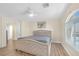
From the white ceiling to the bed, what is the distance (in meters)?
0.38

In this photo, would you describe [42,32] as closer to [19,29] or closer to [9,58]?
[19,29]

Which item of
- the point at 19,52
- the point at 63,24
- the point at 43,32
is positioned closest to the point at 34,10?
the point at 43,32

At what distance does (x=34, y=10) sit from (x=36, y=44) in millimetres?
761

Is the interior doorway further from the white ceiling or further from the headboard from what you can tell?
the headboard

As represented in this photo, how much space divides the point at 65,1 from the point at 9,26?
1333mm

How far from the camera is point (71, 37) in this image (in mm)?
2193

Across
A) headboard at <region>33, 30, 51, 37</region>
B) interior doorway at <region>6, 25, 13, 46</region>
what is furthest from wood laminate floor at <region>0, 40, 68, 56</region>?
headboard at <region>33, 30, 51, 37</region>

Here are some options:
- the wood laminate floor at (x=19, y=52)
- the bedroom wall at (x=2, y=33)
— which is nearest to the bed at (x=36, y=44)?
the wood laminate floor at (x=19, y=52)

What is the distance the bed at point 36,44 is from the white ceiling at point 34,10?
1.25ft

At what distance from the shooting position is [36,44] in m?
2.23

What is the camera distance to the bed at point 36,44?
2188 millimetres

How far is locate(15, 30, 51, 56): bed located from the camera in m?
2.19

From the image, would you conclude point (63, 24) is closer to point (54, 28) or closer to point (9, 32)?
point (54, 28)

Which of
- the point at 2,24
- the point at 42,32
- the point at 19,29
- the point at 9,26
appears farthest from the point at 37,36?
the point at 2,24
